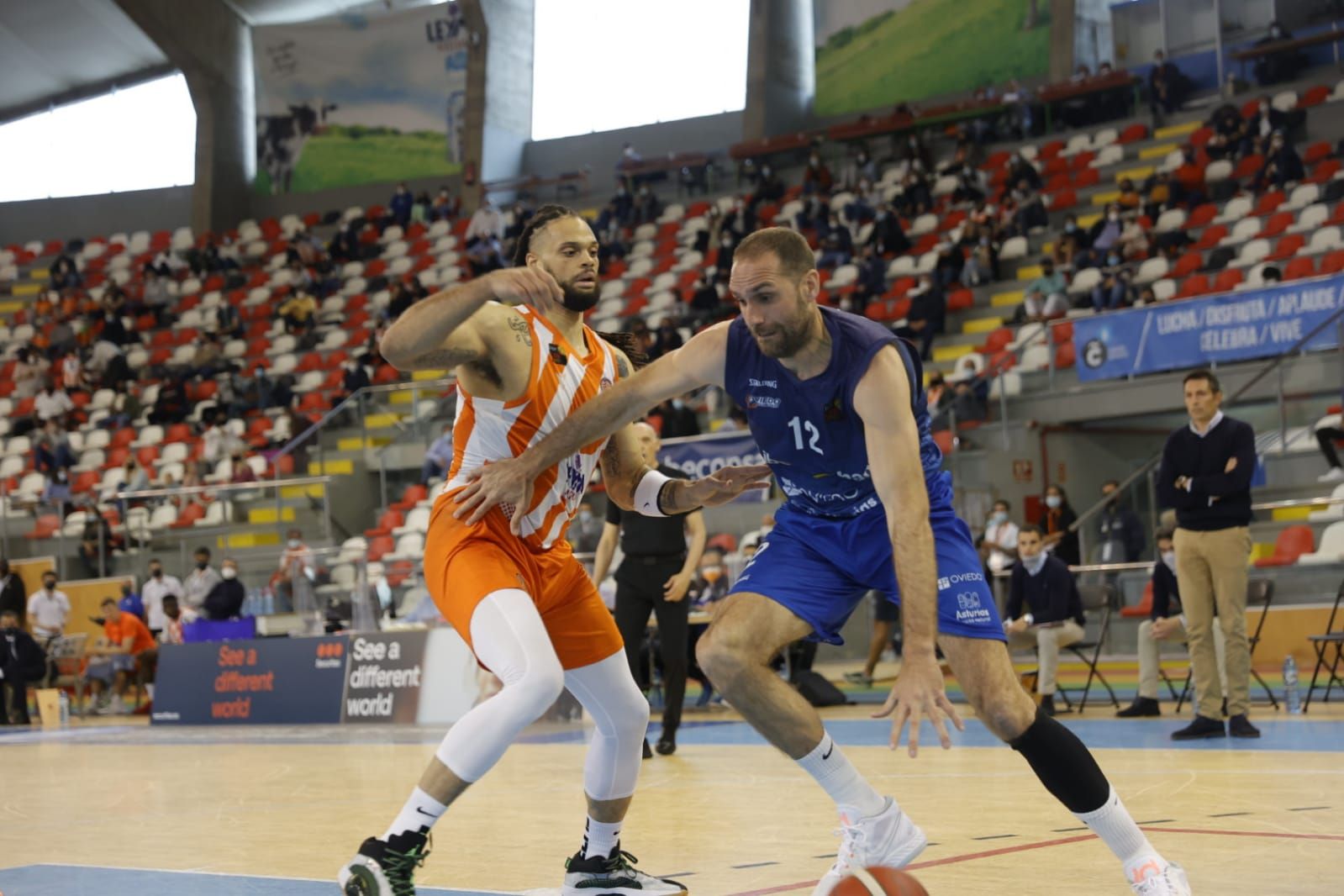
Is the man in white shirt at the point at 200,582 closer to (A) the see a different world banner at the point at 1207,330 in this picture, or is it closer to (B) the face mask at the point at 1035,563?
(B) the face mask at the point at 1035,563

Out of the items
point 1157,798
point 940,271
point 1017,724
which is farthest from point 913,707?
point 940,271

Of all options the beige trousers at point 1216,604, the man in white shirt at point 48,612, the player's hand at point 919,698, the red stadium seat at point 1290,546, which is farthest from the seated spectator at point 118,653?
the player's hand at point 919,698

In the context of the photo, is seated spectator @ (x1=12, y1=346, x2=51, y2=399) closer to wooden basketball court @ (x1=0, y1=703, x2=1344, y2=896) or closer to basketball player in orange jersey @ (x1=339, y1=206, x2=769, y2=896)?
wooden basketball court @ (x1=0, y1=703, x2=1344, y2=896)

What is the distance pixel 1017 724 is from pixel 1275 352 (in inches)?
584

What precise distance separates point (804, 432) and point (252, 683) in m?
13.4

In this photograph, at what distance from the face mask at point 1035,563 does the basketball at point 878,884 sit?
918cm

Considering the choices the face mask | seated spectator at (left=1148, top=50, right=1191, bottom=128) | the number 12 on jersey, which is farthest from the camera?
seated spectator at (left=1148, top=50, right=1191, bottom=128)

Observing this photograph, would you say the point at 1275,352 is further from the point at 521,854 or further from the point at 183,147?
the point at 183,147

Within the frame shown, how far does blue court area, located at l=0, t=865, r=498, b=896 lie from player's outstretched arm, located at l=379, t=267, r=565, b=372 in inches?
76.5

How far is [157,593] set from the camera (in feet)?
74.0

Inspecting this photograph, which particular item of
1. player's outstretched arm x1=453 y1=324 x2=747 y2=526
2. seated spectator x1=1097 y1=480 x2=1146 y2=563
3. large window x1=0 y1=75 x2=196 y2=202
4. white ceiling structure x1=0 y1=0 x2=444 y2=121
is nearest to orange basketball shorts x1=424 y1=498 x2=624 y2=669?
player's outstretched arm x1=453 y1=324 x2=747 y2=526

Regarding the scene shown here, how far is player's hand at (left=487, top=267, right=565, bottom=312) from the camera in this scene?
4.51 meters

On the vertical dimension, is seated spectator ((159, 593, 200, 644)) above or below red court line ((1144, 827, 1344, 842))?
below

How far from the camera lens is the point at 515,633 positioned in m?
4.84
